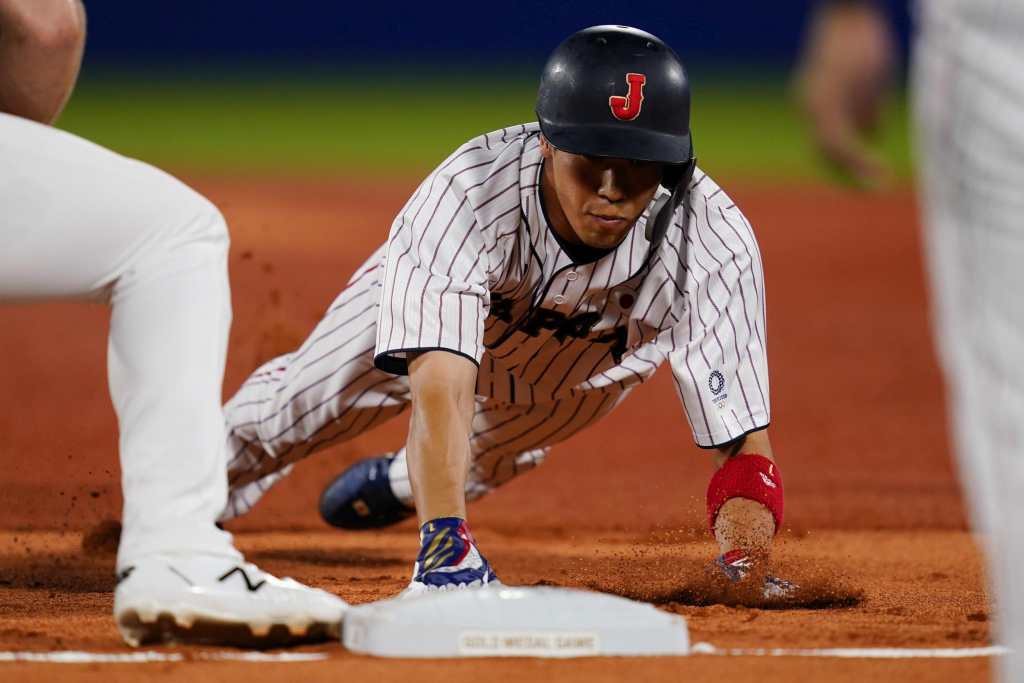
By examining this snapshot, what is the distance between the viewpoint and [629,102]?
2910 millimetres

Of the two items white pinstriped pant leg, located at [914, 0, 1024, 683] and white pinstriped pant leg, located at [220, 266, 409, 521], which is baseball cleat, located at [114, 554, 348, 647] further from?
white pinstriped pant leg, located at [220, 266, 409, 521]

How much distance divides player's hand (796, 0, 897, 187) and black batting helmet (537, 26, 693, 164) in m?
10.8

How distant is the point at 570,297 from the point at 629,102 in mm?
515

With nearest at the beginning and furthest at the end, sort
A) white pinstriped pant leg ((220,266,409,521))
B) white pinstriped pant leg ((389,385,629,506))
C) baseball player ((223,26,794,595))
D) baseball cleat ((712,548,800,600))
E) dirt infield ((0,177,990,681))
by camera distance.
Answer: dirt infield ((0,177,990,681)) < baseball player ((223,26,794,595)) < baseball cleat ((712,548,800,600)) < white pinstriped pant leg ((220,266,409,521)) < white pinstriped pant leg ((389,385,629,506))

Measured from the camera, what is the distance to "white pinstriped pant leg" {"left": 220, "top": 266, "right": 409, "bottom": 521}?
139 inches

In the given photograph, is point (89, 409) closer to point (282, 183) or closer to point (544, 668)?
A: point (544, 668)

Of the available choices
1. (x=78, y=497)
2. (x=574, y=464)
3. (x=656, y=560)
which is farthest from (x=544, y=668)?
(x=574, y=464)

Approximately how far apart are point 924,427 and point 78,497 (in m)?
3.79

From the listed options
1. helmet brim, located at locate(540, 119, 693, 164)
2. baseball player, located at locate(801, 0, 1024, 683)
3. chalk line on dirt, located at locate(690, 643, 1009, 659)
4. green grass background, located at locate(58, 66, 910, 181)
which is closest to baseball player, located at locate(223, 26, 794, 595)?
helmet brim, located at locate(540, 119, 693, 164)

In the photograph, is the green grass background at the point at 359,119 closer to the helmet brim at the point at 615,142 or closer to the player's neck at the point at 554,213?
the player's neck at the point at 554,213

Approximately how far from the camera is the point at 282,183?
1432cm

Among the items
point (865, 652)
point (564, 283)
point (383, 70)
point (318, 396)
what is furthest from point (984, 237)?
point (383, 70)

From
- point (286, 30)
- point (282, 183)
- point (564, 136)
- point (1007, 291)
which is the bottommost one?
point (1007, 291)

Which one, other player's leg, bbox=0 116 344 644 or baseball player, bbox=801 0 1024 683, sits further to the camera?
other player's leg, bbox=0 116 344 644
